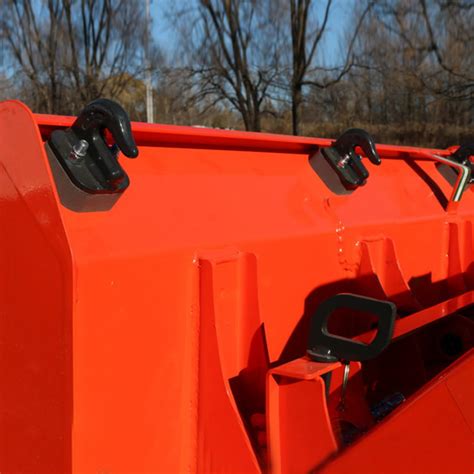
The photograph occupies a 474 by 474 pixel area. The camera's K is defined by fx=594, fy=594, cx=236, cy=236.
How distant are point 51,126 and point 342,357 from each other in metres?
0.77

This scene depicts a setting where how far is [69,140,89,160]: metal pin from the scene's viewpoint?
1.16 metres

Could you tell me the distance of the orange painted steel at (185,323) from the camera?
3.62ft

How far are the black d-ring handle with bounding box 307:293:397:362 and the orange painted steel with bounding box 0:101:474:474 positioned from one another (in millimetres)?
52

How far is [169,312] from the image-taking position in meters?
1.27

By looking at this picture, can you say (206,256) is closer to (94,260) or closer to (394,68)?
(94,260)

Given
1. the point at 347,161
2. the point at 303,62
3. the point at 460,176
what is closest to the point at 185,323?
the point at 347,161

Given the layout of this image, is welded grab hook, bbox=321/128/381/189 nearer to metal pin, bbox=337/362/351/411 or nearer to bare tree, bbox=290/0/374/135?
metal pin, bbox=337/362/351/411

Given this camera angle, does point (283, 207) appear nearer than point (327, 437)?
No

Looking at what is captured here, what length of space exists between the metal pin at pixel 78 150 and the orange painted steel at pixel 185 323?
0.04 meters

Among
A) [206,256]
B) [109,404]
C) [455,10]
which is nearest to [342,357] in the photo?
[206,256]

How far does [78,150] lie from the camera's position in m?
1.16

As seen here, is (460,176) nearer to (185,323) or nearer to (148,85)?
(185,323)

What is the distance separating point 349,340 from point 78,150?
683 mm

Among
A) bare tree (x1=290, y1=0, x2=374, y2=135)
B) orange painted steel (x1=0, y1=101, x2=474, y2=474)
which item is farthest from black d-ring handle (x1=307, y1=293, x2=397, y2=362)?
bare tree (x1=290, y1=0, x2=374, y2=135)
